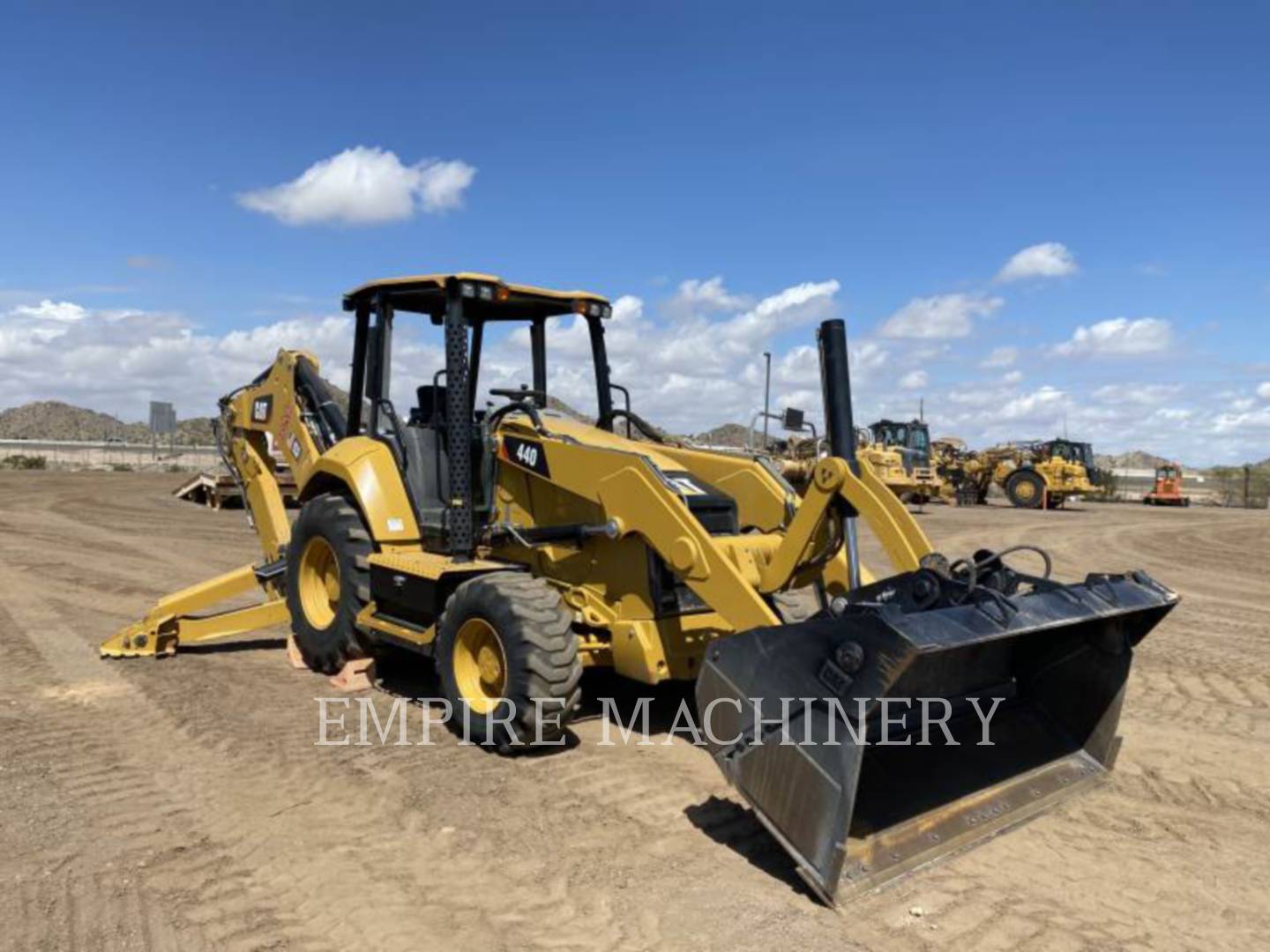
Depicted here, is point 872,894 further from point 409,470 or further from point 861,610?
point 409,470

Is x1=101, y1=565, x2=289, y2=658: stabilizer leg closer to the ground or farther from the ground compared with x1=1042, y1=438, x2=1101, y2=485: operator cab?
closer to the ground

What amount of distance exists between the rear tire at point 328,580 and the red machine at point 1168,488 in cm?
3807

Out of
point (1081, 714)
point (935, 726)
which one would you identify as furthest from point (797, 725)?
point (1081, 714)

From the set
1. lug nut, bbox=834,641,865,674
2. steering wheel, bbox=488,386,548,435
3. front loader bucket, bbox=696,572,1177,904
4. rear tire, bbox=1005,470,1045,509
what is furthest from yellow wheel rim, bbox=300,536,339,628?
rear tire, bbox=1005,470,1045,509

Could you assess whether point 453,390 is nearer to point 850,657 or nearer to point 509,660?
point 509,660

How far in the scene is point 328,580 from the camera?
704 cm

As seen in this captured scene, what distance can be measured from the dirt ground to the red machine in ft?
115

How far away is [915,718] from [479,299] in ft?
11.5

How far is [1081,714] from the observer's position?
4832 millimetres

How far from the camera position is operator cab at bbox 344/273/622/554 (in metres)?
5.93

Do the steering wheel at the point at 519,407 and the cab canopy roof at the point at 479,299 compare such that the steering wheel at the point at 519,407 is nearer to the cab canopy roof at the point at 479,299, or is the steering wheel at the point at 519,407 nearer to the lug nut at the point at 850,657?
the cab canopy roof at the point at 479,299

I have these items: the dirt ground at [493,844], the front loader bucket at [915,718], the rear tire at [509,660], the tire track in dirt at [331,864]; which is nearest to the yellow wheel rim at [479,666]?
the rear tire at [509,660]

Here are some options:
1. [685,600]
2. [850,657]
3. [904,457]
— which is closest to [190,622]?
[685,600]

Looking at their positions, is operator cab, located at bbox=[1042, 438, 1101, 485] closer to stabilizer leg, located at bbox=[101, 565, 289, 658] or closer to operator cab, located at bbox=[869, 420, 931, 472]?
operator cab, located at bbox=[869, 420, 931, 472]
